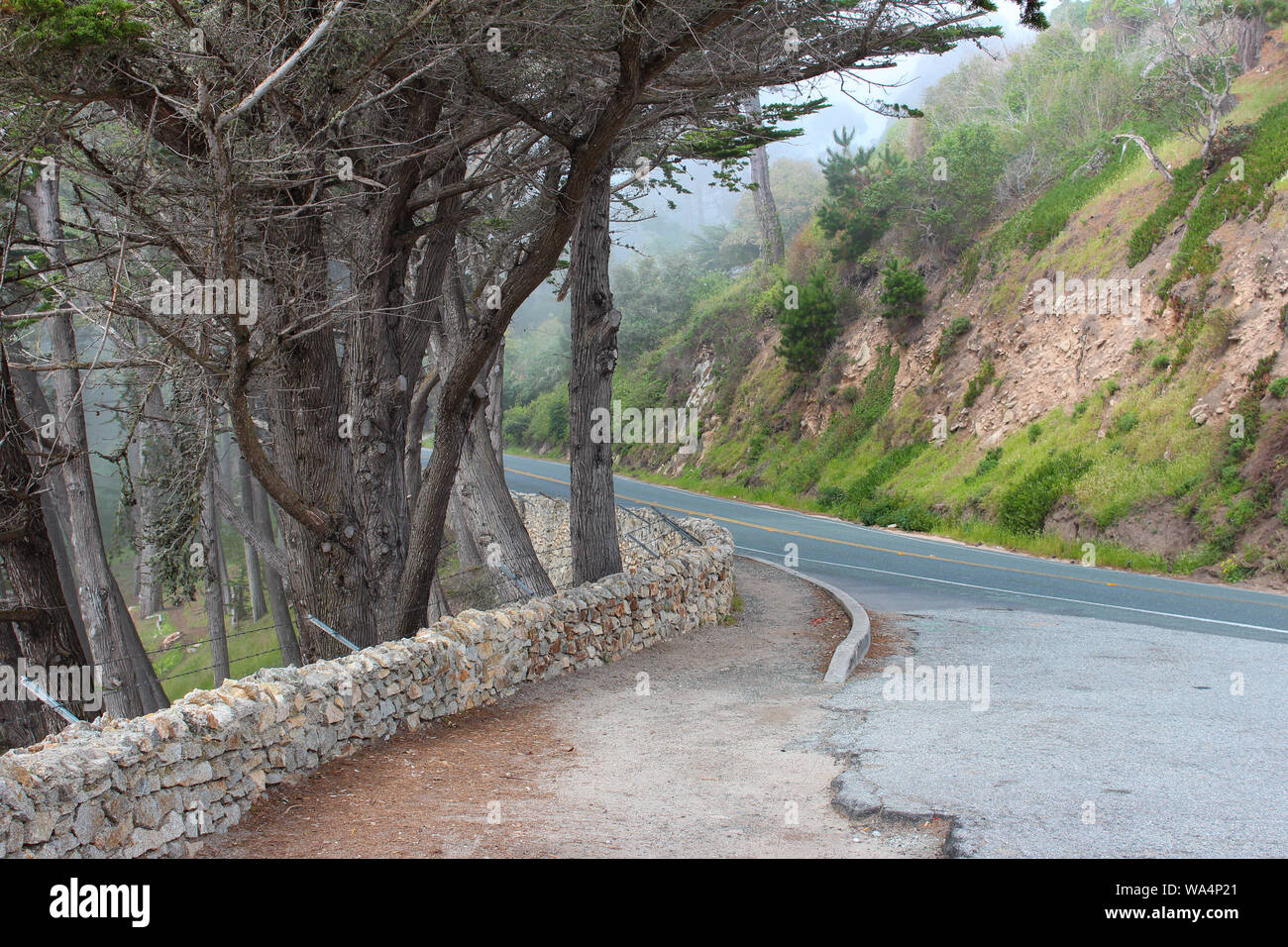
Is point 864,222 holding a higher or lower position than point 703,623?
higher

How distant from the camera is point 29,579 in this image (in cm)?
1042

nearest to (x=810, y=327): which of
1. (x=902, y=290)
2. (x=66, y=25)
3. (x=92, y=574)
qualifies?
(x=902, y=290)

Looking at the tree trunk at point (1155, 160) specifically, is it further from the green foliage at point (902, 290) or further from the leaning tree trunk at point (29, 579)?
the leaning tree trunk at point (29, 579)

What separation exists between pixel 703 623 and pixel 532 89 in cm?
715

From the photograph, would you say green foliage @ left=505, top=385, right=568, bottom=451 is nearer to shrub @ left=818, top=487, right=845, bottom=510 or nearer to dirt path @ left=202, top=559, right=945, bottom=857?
shrub @ left=818, top=487, right=845, bottom=510

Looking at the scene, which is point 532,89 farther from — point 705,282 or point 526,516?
point 705,282

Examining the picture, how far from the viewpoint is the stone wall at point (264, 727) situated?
5.16 metres

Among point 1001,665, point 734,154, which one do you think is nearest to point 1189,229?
point 734,154

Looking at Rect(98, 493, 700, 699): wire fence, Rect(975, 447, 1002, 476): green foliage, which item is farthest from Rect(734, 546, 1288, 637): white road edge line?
Rect(975, 447, 1002, 476): green foliage

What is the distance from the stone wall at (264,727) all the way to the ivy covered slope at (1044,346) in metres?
12.1

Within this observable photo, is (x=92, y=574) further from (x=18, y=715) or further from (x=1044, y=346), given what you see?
(x=1044, y=346)

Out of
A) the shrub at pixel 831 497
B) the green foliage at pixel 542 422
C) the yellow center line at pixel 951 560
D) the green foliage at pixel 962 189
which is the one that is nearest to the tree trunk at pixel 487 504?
the yellow center line at pixel 951 560

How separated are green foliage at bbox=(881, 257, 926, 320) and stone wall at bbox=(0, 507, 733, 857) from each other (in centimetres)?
2071

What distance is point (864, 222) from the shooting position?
3456 centimetres
